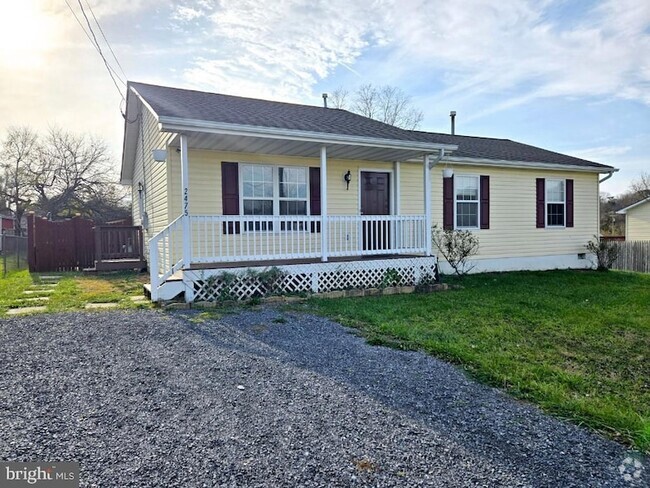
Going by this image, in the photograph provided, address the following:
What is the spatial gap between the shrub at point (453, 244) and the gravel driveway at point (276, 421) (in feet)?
22.0

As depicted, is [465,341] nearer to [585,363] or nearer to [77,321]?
[585,363]

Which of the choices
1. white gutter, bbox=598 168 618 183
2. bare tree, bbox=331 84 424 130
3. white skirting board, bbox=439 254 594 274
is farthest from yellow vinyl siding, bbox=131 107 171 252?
bare tree, bbox=331 84 424 130

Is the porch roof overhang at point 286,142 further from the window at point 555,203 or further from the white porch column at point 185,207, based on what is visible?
the window at point 555,203

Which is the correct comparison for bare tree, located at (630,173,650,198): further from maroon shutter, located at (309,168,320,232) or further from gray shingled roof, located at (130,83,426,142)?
maroon shutter, located at (309,168,320,232)

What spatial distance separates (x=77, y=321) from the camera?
18.0 ft

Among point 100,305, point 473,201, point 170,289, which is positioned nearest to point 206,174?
point 170,289

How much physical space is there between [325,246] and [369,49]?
7160mm

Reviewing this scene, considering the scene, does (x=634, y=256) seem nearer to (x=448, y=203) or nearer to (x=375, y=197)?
(x=448, y=203)

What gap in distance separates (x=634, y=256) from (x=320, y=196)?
11.9m

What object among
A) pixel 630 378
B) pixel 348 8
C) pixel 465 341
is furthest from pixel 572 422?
pixel 348 8

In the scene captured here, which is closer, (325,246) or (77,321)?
(77,321)

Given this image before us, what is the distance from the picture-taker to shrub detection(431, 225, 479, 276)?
34.3 ft

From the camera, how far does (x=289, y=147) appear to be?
8203 mm

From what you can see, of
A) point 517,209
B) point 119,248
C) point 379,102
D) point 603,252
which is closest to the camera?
point 119,248
